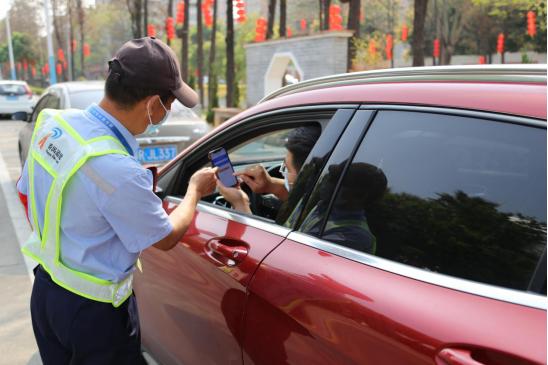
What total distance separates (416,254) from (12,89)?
77.4 feet

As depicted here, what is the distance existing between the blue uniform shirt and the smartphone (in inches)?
23.2

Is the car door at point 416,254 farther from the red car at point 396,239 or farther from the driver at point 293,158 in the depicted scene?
the driver at point 293,158

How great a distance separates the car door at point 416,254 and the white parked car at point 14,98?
22.3 meters

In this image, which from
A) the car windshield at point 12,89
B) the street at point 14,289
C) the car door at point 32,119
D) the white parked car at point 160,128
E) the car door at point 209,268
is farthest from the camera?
the car windshield at point 12,89

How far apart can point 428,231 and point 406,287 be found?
0.18m

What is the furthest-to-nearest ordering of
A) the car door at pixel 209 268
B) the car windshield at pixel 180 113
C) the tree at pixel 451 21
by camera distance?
the tree at pixel 451 21
the car windshield at pixel 180 113
the car door at pixel 209 268

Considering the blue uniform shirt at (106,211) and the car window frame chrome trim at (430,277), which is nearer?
the car window frame chrome trim at (430,277)

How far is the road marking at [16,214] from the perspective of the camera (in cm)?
488

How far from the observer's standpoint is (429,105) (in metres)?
1.51

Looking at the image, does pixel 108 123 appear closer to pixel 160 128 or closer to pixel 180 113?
pixel 160 128

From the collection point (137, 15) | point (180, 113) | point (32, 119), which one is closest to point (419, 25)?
point (180, 113)

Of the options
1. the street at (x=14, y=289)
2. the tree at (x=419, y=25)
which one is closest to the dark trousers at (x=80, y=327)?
the street at (x=14, y=289)

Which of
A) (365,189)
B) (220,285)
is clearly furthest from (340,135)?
(220,285)

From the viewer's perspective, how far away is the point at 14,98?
21.7 m
